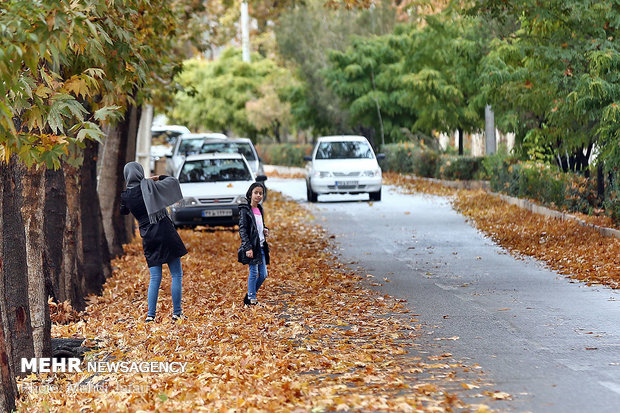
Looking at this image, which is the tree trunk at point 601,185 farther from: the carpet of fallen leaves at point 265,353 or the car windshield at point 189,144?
the car windshield at point 189,144

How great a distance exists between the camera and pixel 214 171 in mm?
24625

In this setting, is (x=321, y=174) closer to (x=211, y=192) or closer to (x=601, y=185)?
(x=211, y=192)

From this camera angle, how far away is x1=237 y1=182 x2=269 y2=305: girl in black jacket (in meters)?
13.2

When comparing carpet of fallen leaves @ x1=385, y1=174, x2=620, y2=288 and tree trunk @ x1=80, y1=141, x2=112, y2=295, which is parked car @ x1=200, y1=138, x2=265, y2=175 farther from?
tree trunk @ x1=80, y1=141, x2=112, y2=295

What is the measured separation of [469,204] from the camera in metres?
28.7

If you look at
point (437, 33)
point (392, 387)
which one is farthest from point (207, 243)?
point (437, 33)

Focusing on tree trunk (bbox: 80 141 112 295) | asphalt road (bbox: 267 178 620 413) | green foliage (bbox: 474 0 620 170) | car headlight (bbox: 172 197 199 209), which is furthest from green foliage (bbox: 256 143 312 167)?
tree trunk (bbox: 80 141 112 295)

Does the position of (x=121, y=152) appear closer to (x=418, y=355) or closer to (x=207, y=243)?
(x=207, y=243)

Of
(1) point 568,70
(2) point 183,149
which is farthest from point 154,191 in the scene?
(2) point 183,149

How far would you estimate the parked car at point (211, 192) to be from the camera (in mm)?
23562

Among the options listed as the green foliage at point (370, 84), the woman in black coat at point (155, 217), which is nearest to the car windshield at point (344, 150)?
the green foliage at point (370, 84)

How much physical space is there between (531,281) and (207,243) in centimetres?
830

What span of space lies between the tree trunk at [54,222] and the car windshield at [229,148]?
725 inches

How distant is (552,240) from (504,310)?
23.6 ft
